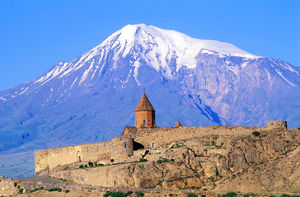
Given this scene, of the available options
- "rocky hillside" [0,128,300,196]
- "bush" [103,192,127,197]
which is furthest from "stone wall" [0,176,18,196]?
"bush" [103,192,127,197]

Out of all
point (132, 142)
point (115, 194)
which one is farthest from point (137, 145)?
point (115, 194)

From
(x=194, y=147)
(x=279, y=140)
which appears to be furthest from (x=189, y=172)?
(x=279, y=140)

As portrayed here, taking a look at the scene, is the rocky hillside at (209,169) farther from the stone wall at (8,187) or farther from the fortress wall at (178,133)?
the stone wall at (8,187)

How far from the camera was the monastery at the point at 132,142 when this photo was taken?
195 feet

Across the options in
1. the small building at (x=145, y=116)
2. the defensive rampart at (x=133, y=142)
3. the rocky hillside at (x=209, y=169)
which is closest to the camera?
the rocky hillside at (x=209, y=169)

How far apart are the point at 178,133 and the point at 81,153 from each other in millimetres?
10366

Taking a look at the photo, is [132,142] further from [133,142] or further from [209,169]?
[209,169]

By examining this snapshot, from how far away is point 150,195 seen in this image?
50.8 metres

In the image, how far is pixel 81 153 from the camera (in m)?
66.1

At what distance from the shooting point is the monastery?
195 ft

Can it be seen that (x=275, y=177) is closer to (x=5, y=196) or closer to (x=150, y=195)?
(x=150, y=195)

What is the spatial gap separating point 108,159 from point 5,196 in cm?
898

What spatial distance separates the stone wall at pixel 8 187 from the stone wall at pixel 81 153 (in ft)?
23.6

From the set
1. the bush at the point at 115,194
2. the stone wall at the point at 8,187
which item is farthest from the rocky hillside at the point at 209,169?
the stone wall at the point at 8,187
